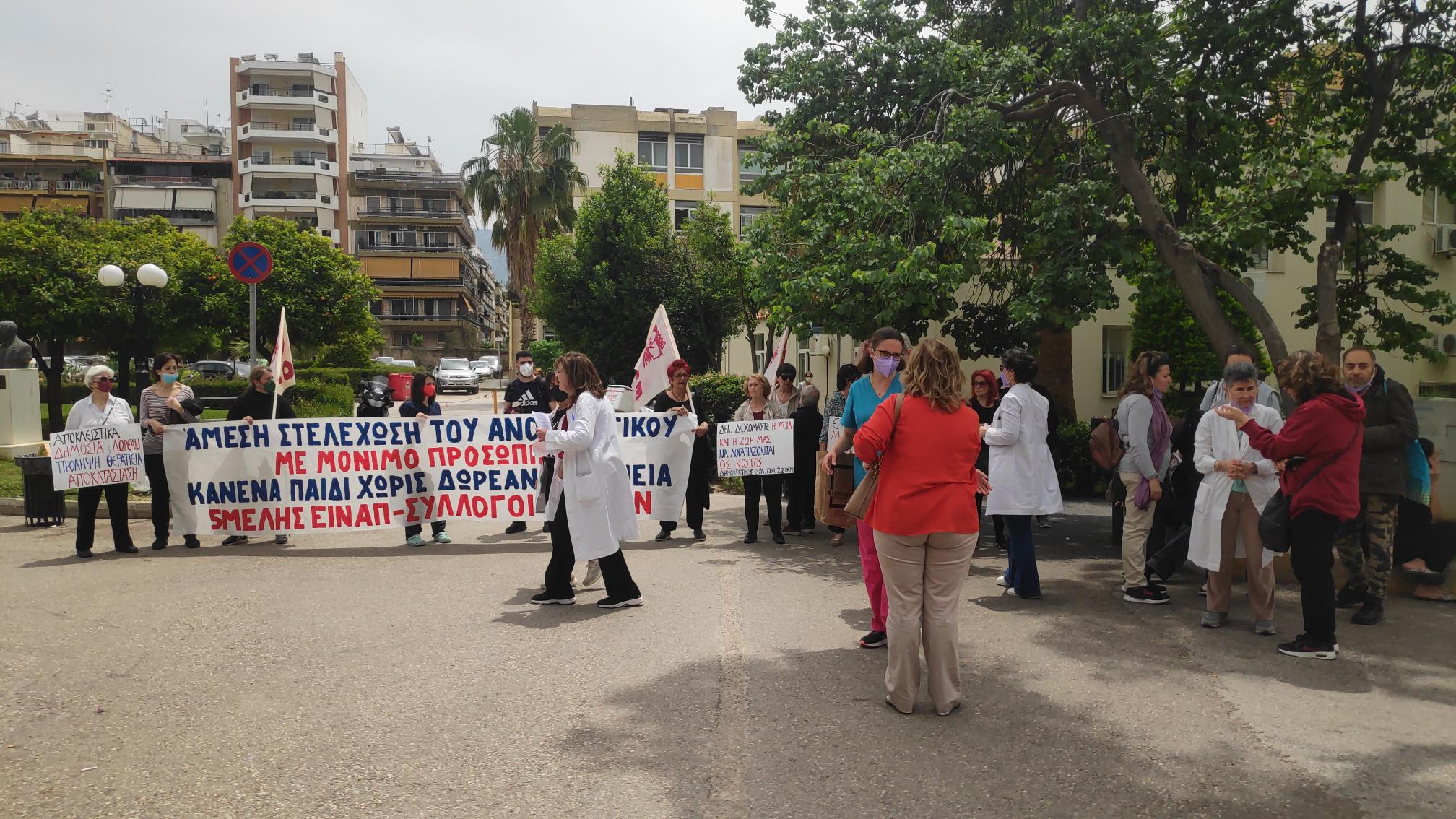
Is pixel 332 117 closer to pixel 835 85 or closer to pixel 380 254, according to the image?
pixel 380 254

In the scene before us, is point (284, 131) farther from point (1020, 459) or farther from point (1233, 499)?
point (1233, 499)

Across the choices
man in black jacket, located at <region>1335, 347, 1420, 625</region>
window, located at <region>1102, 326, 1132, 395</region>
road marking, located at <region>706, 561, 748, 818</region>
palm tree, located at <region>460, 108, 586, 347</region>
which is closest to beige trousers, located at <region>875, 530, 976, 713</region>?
road marking, located at <region>706, 561, 748, 818</region>

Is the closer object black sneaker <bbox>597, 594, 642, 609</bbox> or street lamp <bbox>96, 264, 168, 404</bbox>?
black sneaker <bbox>597, 594, 642, 609</bbox>

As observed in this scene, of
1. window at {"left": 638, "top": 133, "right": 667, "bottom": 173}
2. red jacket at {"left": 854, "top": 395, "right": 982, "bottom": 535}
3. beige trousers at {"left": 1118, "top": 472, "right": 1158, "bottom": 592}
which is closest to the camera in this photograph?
red jacket at {"left": 854, "top": 395, "right": 982, "bottom": 535}

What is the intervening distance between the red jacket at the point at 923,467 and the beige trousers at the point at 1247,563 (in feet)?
8.60

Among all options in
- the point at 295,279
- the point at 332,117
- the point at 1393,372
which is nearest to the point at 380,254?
the point at 332,117

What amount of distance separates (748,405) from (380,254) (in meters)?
84.6

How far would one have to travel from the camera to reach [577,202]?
53.2m

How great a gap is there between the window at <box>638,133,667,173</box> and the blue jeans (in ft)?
164

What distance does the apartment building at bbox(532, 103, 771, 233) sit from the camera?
180 ft

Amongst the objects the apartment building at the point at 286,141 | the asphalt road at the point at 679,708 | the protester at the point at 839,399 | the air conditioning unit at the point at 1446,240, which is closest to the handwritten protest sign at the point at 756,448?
the protester at the point at 839,399

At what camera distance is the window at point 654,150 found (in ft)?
182

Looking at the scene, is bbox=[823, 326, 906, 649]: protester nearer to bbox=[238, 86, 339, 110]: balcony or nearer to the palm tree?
the palm tree

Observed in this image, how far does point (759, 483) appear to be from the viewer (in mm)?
10844
